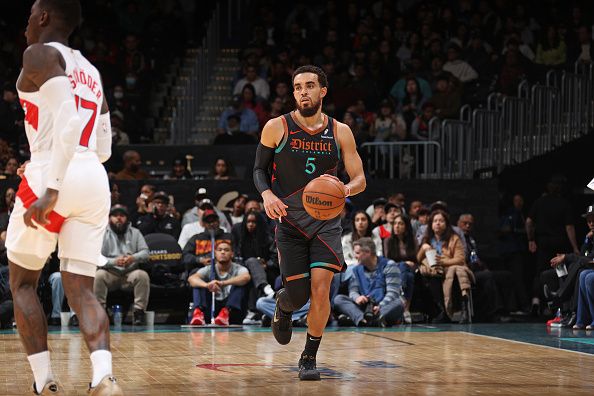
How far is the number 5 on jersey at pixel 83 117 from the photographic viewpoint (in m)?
5.50

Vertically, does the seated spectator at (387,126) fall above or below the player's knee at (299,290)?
above

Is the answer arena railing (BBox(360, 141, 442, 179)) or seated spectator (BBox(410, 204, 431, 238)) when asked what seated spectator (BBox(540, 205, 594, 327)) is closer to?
seated spectator (BBox(410, 204, 431, 238))

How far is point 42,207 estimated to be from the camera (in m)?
5.26

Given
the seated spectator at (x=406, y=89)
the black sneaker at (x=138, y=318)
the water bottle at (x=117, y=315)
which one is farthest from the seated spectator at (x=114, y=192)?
the seated spectator at (x=406, y=89)

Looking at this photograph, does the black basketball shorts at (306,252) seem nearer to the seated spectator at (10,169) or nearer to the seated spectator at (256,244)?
the seated spectator at (256,244)

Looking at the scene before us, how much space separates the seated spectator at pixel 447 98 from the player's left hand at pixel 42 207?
43.2ft

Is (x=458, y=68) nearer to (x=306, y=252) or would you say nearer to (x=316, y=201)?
(x=306, y=252)

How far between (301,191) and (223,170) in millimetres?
8506

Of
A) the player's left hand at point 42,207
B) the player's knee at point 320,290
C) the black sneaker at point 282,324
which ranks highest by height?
the player's left hand at point 42,207

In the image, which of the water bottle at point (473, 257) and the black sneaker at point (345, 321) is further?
the water bottle at point (473, 257)

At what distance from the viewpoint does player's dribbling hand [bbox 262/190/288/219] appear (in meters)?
7.16

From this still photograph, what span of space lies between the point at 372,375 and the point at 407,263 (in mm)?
6299

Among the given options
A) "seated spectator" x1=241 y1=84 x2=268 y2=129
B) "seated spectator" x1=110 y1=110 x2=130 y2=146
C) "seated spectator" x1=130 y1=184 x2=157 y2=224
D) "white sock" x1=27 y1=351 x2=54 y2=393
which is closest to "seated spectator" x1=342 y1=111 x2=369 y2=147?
"seated spectator" x1=241 y1=84 x2=268 y2=129

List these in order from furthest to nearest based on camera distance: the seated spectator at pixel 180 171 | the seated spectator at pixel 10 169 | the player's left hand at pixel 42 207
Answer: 1. the seated spectator at pixel 180 171
2. the seated spectator at pixel 10 169
3. the player's left hand at pixel 42 207
